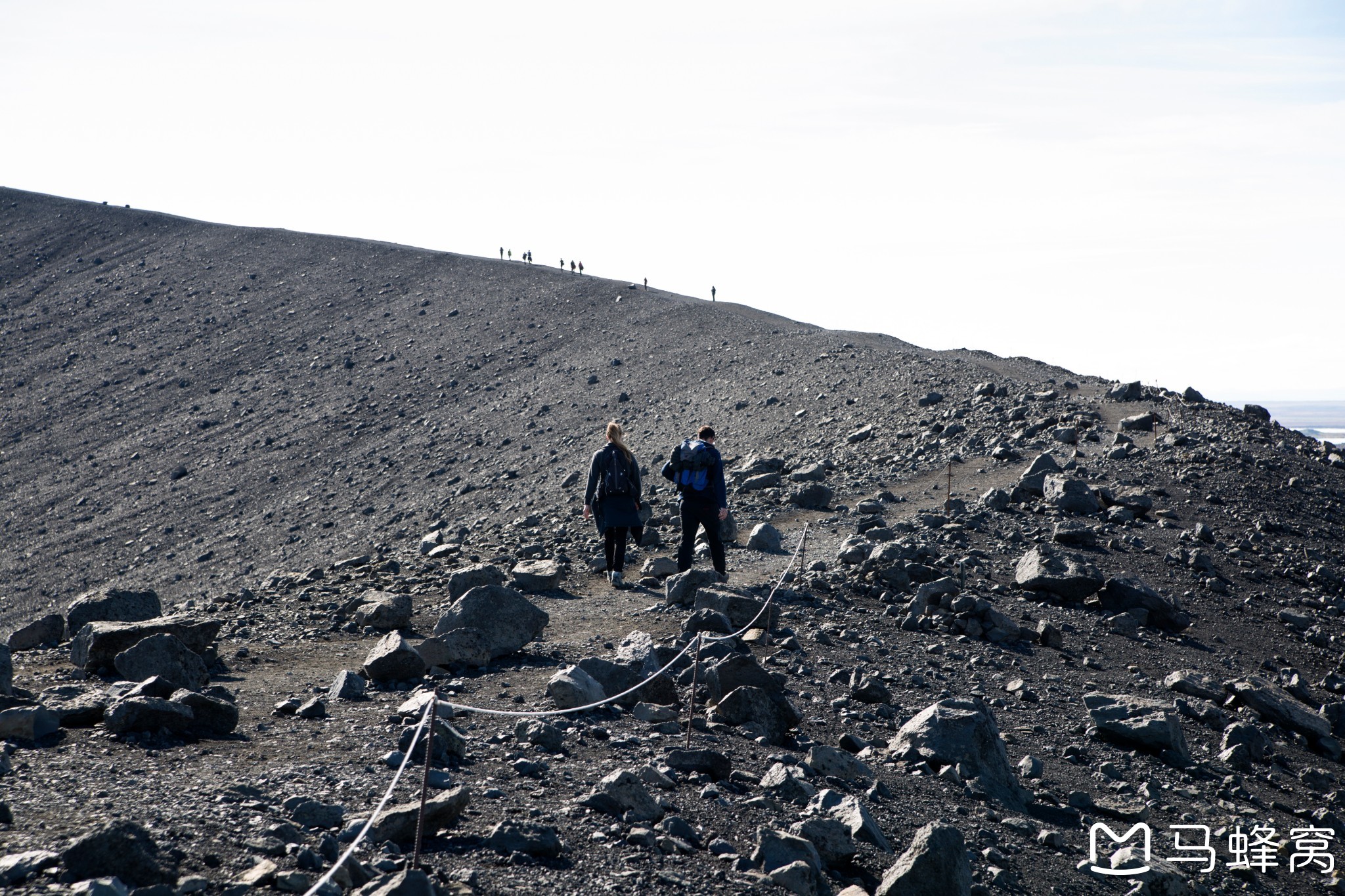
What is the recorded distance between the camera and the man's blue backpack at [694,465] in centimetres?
1254

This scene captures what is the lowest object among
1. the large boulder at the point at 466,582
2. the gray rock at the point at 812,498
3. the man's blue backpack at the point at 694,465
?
the large boulder at the point at 466,582

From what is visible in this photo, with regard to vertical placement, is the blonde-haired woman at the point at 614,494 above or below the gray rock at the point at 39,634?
above

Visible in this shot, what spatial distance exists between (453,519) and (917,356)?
1294 centimetres

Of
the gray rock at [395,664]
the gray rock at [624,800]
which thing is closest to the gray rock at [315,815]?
the gray rock at [624,800]

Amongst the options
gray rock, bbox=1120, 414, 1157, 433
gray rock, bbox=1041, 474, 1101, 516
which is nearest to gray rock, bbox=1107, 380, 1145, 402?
gray rock, bbox=1120, 414, 1157, 433

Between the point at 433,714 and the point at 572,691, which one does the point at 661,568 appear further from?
the point at 433,714

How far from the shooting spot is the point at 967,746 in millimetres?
7988

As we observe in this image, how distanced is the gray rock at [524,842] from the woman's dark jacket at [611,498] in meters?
7.65

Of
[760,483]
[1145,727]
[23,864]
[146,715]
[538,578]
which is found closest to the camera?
[23,864]

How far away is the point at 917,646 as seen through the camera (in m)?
11.0

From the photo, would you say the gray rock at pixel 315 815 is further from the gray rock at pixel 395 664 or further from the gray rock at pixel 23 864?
the gray rock at pixel 395 664

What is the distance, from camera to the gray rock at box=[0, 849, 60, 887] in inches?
182

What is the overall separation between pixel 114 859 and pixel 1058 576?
11278 mm

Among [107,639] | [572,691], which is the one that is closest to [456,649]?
[572,691]
